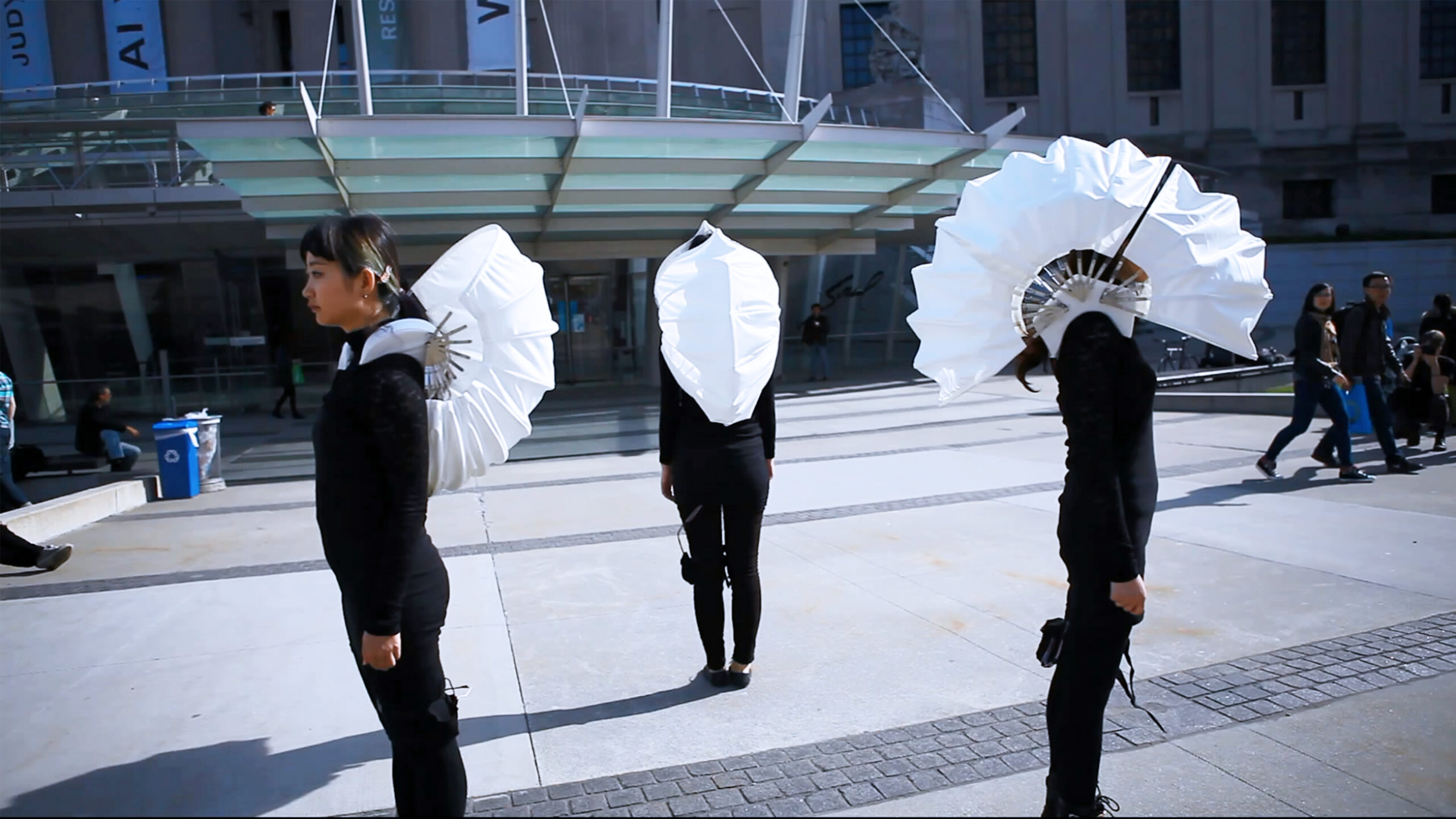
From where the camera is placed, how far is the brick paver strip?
333 cm

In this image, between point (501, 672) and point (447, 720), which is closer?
point (447, 720)

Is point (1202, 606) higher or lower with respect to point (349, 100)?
lower

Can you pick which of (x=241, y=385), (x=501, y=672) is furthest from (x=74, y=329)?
(x=501, y=672)

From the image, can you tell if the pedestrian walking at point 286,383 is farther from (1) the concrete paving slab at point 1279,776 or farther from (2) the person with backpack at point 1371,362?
(1) the concrete paving slab at point 1279,776

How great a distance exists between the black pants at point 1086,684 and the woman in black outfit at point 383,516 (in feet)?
5.60

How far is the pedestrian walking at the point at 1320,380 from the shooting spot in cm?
850

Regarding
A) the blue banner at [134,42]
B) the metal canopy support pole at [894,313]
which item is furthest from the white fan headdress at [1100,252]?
the blue banner at [134,42]

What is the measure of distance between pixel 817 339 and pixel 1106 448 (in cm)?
2072

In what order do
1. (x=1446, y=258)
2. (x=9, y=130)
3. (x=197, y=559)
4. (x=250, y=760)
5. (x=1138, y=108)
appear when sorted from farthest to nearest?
(x=1138, y=108) < (x=1446, y=258) < (x=9, y=130) < (x=197, y=559) < (x=250, y=760)

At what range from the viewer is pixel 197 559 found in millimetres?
7406

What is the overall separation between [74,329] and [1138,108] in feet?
129

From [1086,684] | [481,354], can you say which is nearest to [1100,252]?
[1086,684]

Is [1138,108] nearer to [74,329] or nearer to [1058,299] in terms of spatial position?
[74,329]

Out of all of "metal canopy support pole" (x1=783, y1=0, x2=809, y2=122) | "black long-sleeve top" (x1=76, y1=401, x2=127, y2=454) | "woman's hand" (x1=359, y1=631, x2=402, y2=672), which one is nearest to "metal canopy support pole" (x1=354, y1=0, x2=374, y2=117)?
"black long-sleeve top" (x1=76, y1=401, x2=127, y2=454)
